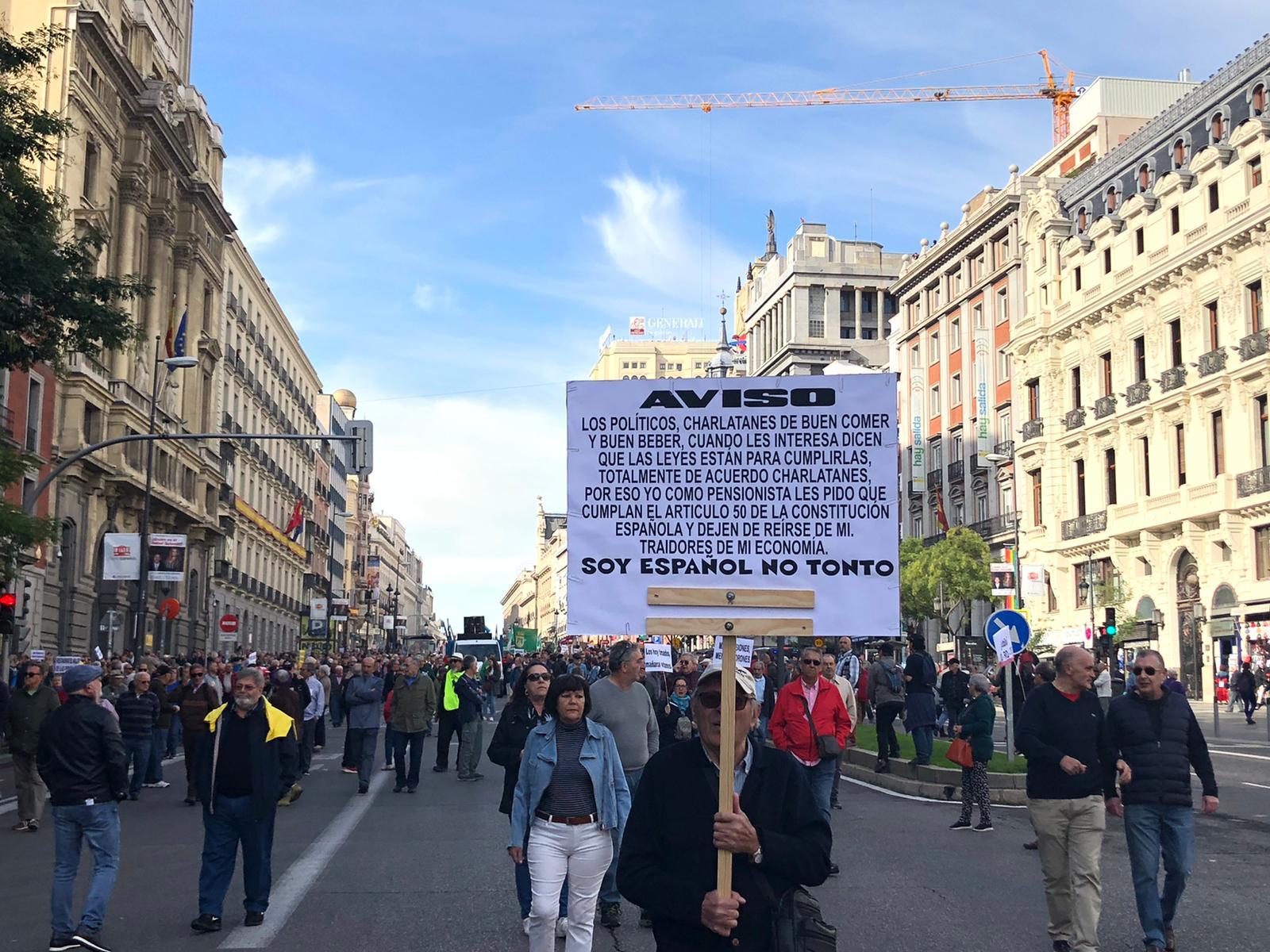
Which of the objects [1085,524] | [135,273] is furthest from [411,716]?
[1085,524]

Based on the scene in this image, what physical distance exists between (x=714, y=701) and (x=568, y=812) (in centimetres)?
314

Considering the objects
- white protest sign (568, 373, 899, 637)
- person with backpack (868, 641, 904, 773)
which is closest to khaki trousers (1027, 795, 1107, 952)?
white protest sign (568, 373, 899, 637)

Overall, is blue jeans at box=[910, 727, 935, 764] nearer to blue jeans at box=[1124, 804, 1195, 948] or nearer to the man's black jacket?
blue jeans at box=[1124, 804, 1195, 948]

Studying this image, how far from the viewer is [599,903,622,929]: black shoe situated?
9.28m

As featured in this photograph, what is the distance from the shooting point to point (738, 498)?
17.2 feet

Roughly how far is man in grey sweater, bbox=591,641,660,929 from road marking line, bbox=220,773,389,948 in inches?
85.4

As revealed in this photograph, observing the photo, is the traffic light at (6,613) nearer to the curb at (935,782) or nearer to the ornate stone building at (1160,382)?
the curb at (935,782)

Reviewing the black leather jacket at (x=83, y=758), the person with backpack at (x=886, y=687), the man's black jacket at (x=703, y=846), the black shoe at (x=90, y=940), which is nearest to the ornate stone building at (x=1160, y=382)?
the person with backpack at (x=886, y=687)

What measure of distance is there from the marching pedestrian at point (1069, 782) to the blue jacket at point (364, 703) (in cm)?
1214

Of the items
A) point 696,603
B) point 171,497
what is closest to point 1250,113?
point 171,497

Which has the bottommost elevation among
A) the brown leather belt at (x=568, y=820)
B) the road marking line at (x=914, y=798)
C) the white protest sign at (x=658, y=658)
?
the road marking line at (x=914, y=798)

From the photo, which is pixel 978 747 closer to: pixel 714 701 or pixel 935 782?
pixel 935 782

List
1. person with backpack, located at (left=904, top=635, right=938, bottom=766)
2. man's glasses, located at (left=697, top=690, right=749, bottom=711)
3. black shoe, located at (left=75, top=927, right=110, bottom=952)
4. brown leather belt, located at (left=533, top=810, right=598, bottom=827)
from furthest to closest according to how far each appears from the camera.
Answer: person with backpack, located at (left=904, top=635, right=938, bottom=766) < black shoe, located at (left=75, top=927, right=110, bottom=952) < brown leather belt, located at (left=533, top=810, right=598, bottom=827) < man's glasses, located at (left=697, top=690, right=749, bottom=711)

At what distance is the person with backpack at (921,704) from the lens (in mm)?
19297
